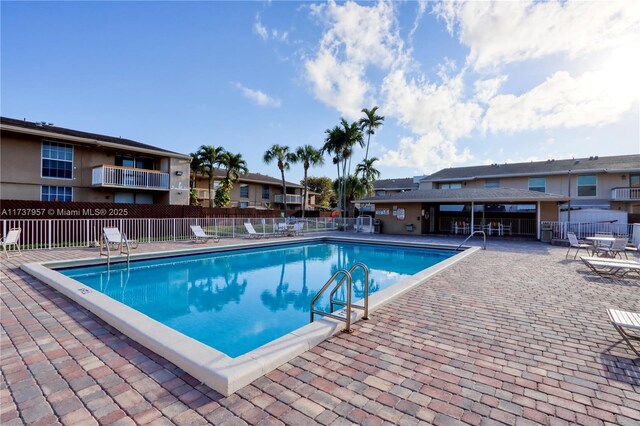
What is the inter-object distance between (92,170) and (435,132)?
853 inches

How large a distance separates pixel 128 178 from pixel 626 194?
35.0 m

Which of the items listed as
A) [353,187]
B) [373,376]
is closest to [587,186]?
[353,187]

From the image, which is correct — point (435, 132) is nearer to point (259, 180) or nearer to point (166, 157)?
point (166, 157)

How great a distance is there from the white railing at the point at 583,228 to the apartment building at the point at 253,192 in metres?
26.6

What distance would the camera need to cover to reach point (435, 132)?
20.0m

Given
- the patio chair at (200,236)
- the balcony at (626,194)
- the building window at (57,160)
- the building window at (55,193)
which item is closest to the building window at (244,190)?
the building window at (55,193)

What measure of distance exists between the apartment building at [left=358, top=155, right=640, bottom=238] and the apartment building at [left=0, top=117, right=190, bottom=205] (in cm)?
1446

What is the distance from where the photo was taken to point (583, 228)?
685 inches

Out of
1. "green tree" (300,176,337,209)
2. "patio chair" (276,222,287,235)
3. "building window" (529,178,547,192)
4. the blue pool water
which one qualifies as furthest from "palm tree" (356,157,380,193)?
"green tree" (300,176,337,209)

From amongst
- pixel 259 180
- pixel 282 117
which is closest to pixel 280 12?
pixel 282 117

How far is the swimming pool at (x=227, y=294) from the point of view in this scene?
3176 mm

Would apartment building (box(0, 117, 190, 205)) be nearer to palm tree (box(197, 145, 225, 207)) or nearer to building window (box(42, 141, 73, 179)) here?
building window (box(42, 141, 73, 179))

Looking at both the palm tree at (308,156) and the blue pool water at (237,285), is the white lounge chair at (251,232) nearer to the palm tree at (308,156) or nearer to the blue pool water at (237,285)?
the blue pool water at (237,285)

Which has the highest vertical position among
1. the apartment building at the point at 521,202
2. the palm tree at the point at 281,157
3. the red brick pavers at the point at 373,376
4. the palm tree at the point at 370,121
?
the palm tree at the point at 370,121
